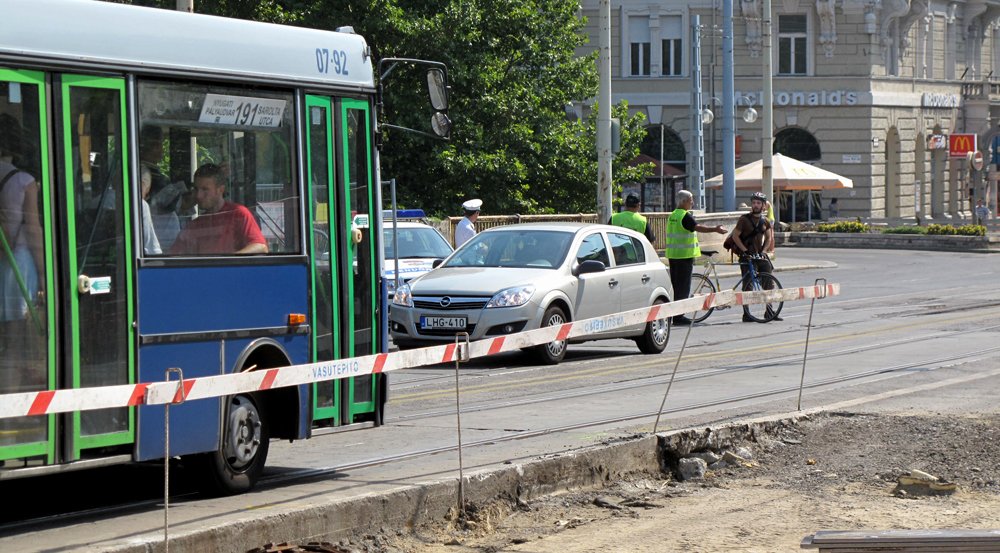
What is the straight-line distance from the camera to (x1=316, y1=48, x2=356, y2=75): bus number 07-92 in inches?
361

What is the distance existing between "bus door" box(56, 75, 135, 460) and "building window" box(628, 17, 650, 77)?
170 feet

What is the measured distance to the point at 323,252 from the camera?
9.12 meters

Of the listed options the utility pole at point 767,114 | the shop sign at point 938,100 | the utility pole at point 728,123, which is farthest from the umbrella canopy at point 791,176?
the shop sign at point 938,100

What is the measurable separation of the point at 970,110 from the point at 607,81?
4175 cm

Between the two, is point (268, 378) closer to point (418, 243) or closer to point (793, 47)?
point (418, 243)

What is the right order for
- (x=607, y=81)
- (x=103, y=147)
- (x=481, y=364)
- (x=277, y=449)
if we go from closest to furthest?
(x=103, y=147) < (x=277, y=449) < (x=481, y=364) < (x=607, y=81)

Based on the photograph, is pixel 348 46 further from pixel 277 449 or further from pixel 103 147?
pixel 277 449

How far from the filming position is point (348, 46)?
947 centimetres


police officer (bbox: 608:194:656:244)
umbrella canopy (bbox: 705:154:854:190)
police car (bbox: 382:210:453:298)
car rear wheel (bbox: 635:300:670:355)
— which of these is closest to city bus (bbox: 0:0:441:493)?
car rear wheel (bbox: 635:300:670:355)

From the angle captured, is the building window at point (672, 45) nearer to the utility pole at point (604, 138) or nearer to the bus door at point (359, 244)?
the utility pole at point (604, 138)

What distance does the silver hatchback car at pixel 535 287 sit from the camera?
53.1 ft

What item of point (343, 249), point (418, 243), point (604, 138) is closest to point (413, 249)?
point (418, 243)

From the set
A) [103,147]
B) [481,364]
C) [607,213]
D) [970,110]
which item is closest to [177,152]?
[103,147]

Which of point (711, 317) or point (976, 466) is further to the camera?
point (711, 317)
